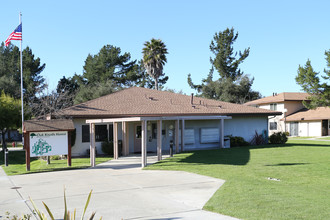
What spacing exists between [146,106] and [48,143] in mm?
10100

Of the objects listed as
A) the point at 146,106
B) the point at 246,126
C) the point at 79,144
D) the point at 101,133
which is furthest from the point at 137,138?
the point at 246,126

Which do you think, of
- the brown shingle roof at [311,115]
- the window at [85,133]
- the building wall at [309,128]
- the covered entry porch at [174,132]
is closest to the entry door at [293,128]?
the building wall at [309,128]

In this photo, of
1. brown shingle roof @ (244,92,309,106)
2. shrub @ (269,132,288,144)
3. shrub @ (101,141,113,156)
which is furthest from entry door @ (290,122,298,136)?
shrub @ (101,141,113,156)

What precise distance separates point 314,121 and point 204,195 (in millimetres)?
39932

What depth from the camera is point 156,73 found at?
44000 millimetres

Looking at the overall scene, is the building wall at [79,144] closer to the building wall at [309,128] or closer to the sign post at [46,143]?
the sign post at [46,143]

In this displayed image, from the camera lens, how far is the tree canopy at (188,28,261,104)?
58688 mm

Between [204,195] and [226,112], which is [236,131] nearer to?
[226,112]

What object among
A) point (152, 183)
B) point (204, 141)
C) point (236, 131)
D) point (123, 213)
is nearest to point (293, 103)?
point (236, 131)

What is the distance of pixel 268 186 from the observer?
10898 millimetres

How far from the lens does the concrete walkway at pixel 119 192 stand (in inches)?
328

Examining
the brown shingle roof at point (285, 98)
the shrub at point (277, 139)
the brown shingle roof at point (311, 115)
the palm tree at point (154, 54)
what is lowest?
the shrub at point (277, 139)

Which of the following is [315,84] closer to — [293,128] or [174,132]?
[293,128]

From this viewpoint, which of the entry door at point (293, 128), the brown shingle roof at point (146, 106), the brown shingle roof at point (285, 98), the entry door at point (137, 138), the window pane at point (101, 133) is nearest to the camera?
the brown shingle roof at point (146, 106)
